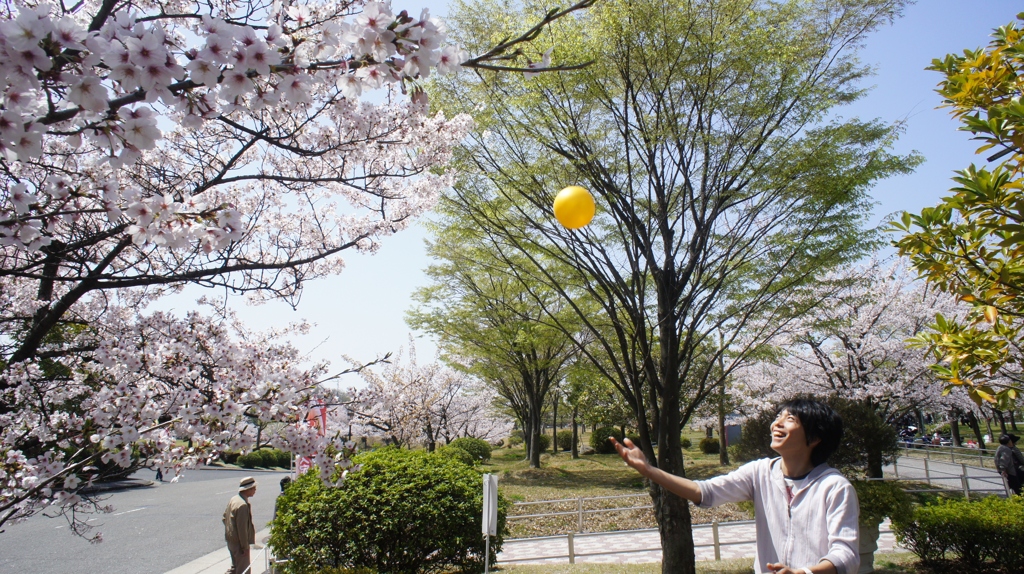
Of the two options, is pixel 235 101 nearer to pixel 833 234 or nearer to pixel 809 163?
pixel 809 163

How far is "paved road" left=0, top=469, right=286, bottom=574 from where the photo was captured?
9664 mm

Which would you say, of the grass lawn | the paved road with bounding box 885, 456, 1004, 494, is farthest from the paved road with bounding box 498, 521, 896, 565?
the paved road with bounding box 885, 456, 1004, 494

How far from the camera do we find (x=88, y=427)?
9.36 feet

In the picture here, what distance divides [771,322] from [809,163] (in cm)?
222

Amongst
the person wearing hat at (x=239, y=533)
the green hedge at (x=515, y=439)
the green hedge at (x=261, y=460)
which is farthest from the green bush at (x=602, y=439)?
the person wearing hat at (x=239, y=533)

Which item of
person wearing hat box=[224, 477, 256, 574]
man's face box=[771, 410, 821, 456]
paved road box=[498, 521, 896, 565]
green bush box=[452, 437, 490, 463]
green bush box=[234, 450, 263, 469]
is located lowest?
green bush box=[234, 450, 263, 469]

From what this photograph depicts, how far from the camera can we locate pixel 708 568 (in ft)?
25.1

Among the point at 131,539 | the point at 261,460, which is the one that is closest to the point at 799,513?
the point at 131,539

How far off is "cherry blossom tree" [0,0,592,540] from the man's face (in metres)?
1.85

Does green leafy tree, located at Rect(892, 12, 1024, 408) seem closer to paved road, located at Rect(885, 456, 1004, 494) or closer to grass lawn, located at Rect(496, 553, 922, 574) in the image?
grass lawn, located at Rect(496, 553, 922, 574)

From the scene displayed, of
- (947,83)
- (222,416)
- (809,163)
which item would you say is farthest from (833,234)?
(222,416)

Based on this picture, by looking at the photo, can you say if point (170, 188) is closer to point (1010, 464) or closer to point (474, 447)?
point (1010, 464)

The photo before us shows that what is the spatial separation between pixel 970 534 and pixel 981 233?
5.13 m

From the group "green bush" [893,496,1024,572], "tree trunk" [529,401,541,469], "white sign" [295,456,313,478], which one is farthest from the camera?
"tree trunk" [529,401,541,469]
